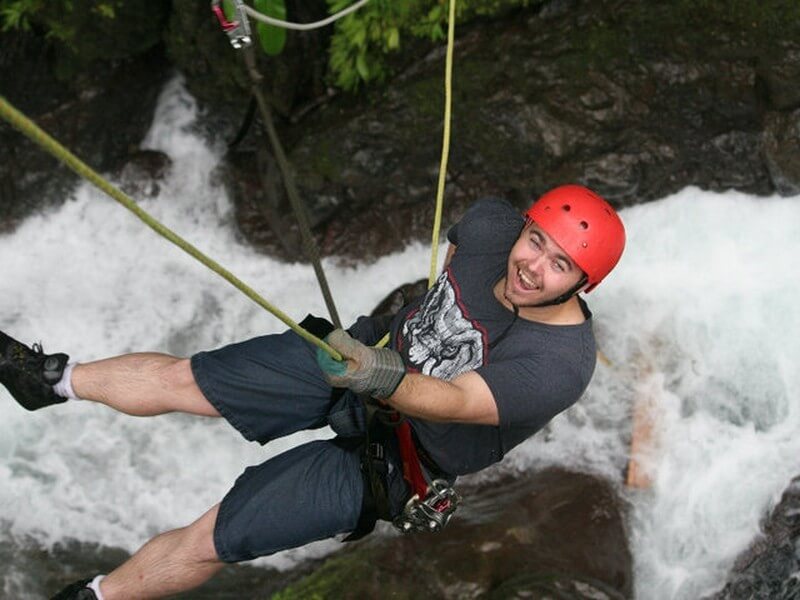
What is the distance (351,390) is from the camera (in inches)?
105

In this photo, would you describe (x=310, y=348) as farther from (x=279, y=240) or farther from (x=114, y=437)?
(x=279, y=240)

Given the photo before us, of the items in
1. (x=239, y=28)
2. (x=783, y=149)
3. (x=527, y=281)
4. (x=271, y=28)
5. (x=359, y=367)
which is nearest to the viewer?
(x=359, y=367)

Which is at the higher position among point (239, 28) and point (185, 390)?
point (239, 28)

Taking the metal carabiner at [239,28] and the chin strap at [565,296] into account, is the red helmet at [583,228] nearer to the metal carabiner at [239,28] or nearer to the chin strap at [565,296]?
the chin strap at [565,296]

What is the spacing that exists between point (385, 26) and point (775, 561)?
11.8 ft

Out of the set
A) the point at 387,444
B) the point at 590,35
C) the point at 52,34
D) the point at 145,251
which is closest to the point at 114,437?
the point at 145,251

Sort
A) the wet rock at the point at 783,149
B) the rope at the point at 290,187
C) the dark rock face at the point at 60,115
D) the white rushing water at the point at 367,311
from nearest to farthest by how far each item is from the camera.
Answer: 1. the rope at the point at 290,187
2. the white rushing water at the point at 367,311
3. the wet rock at the point at 783,149
4. the dark rock face at the point at 60,115

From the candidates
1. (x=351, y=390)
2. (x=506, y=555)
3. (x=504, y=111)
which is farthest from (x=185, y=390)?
(x=504, y=111)

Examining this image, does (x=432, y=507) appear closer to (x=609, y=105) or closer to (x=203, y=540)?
(x=203, y=540)

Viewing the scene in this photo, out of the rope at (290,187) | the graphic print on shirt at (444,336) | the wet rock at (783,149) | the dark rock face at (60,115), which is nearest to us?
the rope at (290,187)

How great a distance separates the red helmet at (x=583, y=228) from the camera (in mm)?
2643

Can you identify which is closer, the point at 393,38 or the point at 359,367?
the point at 359,367

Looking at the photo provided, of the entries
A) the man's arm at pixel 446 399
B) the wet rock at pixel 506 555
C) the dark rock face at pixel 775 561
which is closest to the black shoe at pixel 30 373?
the man's arm at pixel 446 399

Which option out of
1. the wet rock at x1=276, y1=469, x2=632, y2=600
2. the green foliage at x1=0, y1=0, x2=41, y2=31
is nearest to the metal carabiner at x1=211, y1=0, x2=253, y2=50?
the wet rock at x1=276, y1=469, x2=632, y2=600
